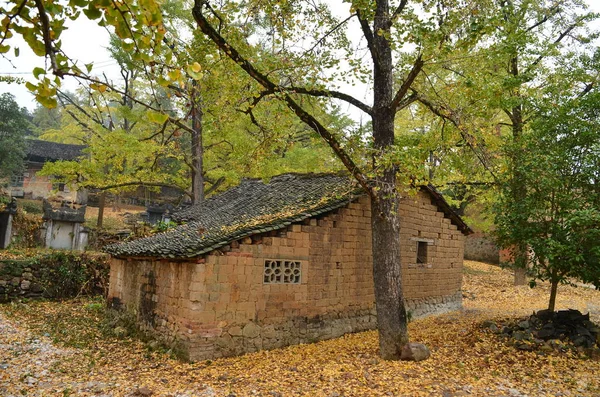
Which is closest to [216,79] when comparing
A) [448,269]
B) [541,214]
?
[541,214]

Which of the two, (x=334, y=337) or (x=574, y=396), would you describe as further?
(x=334, y=337)

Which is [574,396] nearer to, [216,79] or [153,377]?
[153,377]

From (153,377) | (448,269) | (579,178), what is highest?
(579,178)

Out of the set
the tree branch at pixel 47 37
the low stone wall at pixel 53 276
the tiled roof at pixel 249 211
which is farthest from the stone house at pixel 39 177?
the tree branch at pixel 47 37

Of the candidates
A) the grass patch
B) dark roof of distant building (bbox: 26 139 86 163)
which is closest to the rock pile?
the grass patch

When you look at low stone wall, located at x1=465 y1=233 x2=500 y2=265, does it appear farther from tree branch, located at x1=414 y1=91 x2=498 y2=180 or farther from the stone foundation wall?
the stone foundation wall

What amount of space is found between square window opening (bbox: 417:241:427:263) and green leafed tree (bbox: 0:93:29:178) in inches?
961

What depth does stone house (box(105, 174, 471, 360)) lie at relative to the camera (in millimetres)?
8594

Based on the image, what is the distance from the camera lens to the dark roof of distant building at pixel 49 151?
31.5 meters

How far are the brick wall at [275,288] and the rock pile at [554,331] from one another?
3490 millimetres

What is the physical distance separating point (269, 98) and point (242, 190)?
6.82 m

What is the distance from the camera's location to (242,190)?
15.3 meters

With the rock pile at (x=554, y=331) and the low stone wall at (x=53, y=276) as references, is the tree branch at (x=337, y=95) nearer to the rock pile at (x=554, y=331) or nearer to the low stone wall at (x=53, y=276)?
the rock pile at (x=554, y=331)

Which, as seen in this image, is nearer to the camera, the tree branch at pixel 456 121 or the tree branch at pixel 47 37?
the tree branch at pixel 47 37
